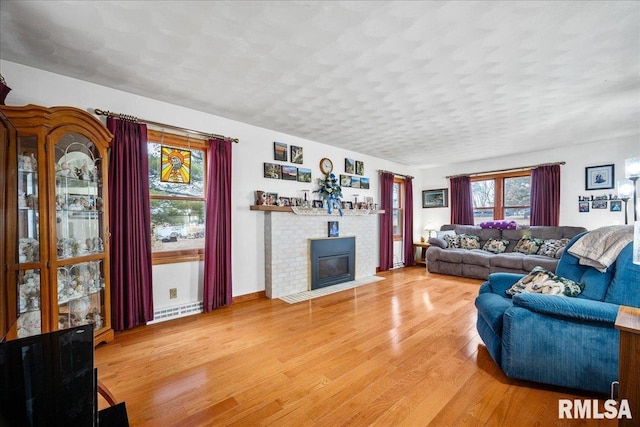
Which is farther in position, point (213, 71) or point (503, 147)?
point (503, 147)

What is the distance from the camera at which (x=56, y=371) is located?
35.0 inches

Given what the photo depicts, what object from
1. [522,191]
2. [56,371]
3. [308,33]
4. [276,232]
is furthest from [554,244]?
[56,371]

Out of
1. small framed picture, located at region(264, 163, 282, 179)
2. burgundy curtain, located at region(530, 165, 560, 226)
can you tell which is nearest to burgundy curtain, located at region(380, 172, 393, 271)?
small framed picture, located at region(264, 163, 282, 179)

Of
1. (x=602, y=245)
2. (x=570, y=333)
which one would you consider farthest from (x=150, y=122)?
(x=602, y=245)

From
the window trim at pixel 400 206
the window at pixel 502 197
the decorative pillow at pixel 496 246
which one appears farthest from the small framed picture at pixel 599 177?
the window trim at pixel 400 206

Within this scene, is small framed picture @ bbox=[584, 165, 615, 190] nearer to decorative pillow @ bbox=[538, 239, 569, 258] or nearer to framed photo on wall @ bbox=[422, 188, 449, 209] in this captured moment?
decorative pillow @ bbox=[538, 239, 569, 258]

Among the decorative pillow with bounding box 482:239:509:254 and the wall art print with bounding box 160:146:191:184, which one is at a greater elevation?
the wall art print with bounding box 160:146:191:184

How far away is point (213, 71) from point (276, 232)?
84.6 inches

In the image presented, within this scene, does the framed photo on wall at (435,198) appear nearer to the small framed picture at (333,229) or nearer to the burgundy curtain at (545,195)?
the burgundy curtain at (545,195)

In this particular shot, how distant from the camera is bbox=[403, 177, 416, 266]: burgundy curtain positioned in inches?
246

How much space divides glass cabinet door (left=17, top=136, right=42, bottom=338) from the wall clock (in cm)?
341

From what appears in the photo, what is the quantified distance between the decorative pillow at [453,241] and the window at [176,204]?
4.85 metres

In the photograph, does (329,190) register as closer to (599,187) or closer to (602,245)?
(602,245)

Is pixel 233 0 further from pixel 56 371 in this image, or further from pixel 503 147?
pixel 503 147
